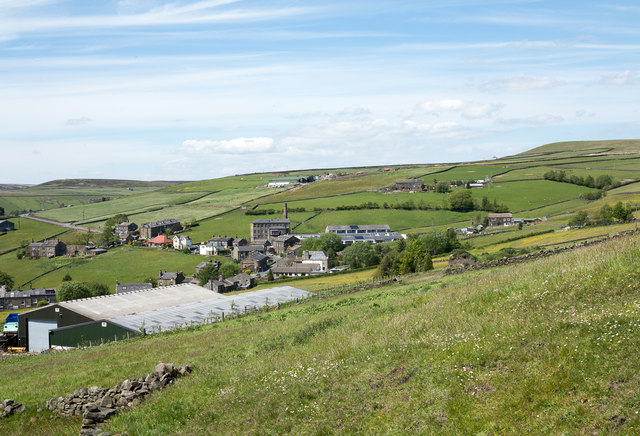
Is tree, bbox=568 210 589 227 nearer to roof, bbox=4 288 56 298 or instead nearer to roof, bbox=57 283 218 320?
roof, bbox=57 283 218 320

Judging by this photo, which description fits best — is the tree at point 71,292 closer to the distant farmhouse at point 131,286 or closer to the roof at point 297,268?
the distant farmhouse at point 131,286

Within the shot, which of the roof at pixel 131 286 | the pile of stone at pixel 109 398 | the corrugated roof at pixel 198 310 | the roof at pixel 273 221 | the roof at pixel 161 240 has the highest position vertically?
the roof at pixel 273 221

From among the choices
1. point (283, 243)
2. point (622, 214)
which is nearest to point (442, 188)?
point (283, 243)

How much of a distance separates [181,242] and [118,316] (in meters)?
93.6

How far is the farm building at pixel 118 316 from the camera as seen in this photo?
39.9 metres

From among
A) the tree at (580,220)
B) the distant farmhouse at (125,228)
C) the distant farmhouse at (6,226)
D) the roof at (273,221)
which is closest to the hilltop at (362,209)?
the roof at (273,221)

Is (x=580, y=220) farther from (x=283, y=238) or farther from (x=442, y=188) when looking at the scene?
(x=442, y=188)

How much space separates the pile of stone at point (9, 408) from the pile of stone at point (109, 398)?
4.03ft

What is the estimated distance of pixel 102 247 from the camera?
463 ft

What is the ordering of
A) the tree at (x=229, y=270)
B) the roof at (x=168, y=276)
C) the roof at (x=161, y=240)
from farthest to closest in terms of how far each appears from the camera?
the roof at (x=161, y=240) < the tree at (x=229, y=270) < the roof at (x=168, y=276)

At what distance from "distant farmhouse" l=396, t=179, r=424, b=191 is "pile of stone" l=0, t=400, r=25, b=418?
Result: 163 meters

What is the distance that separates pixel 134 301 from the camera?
5206 centimetres

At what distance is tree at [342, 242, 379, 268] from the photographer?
96938 mm

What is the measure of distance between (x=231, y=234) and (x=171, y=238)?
1698 cm
